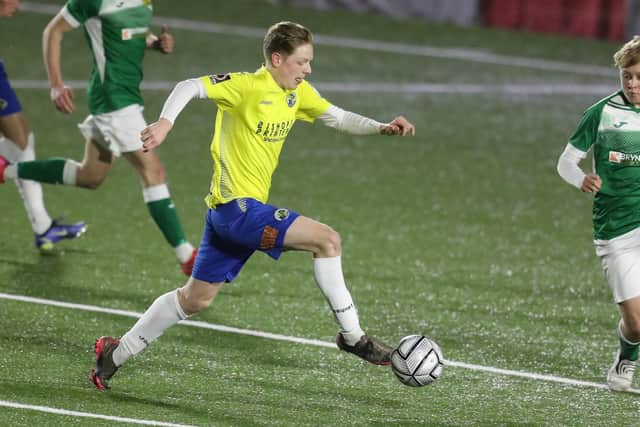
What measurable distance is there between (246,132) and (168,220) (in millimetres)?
2330

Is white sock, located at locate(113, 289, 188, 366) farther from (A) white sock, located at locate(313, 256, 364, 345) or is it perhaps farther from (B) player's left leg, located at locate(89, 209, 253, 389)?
(A) white sock, located at locate(313, 256, 364, 345)

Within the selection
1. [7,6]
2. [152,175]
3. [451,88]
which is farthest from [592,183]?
[451,88]

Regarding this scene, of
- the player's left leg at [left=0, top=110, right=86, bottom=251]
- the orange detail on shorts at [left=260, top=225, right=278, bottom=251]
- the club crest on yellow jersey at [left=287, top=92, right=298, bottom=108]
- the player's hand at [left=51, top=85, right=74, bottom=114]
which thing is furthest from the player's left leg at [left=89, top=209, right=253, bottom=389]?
the player's left leg at [left=0, top=110, right=86, bottom=251]

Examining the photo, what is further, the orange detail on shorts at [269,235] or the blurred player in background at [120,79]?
the blurred player in background at [120,79]

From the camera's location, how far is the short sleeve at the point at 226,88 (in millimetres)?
6016

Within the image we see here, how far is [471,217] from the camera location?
34.2 feet

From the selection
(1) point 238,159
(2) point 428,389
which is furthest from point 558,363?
(1) point 238,159

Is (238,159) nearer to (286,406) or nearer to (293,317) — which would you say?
(286,406)

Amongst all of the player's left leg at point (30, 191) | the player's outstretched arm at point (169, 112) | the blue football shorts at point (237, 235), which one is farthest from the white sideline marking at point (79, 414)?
the player's left leg at point (30, 191)

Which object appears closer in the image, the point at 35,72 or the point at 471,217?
the point at 471,217

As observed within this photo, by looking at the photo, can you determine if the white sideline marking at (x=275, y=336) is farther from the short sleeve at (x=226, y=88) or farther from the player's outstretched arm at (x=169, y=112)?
the player's outstretched arm at (x=169, y=112)

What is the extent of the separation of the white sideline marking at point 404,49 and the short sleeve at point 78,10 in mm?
9208

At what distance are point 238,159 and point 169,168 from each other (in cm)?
543

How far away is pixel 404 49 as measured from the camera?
17344 millimetres
